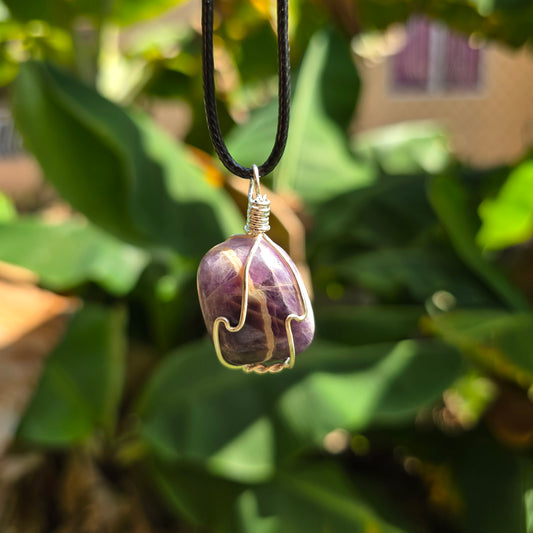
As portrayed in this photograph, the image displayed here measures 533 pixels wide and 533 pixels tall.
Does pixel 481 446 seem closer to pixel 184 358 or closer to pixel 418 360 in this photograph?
pixel 418 360

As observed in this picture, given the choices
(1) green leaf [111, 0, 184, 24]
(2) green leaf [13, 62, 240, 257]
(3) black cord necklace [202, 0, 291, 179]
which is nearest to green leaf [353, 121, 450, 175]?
(1) green leaf [111, 0, 184, 24]

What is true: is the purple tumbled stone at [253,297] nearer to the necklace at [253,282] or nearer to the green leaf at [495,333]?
the necklace at [253,282]

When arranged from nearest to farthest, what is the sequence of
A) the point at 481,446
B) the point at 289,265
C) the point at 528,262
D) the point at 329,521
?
the point at 289,265 → the point at 329,521 → the point at 481,446 → the point at 528,262

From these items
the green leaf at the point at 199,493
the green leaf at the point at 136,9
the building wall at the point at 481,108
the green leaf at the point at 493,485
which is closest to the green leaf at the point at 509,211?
the green leaf at the point at 493,485

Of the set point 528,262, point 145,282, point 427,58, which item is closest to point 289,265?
point 145,282

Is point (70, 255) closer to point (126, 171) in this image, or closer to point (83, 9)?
point (126, 171)

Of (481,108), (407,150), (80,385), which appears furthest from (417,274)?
(481,108)
